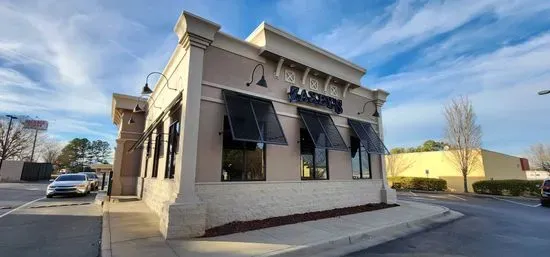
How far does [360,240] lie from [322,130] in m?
4.57

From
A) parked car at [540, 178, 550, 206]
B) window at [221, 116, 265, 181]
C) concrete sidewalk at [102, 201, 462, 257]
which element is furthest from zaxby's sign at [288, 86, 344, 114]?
parked car at [540, 178, 550, 206]

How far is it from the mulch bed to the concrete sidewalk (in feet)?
1.16

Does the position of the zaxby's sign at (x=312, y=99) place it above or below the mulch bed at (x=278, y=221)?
above

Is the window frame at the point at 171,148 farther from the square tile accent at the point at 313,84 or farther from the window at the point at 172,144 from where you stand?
the square tile accent at the point at 313,84

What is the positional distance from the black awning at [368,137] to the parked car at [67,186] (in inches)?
655

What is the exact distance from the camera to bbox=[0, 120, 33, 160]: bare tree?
37763 millimetres

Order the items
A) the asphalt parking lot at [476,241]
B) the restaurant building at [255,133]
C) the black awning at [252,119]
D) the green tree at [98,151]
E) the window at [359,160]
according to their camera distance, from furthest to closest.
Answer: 1. the green tree at [98,151]
2. the window at [359,160]
3. the black awning at [252,119]
4. the restaurant building at [255,133]
5. the asphalt parking lot at [476,241]

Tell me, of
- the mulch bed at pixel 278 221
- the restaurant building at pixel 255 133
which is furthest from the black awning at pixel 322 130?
the mulch bed at pixel 278 221

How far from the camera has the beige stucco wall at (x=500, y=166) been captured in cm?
2774

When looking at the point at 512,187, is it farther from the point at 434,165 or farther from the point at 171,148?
the point at 171,148

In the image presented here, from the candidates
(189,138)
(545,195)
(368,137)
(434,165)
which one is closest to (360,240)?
(189,138)

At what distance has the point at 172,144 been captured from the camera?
31.3 feet

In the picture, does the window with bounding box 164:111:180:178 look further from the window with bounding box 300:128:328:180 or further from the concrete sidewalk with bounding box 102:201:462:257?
the window with bounding box 300:128:328:180

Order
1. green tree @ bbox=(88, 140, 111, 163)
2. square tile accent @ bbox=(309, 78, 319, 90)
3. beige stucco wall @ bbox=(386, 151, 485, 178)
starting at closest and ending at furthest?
square tile accent @ bbox=(309, 78, 319, 90) → beige stucco wall @ bbox=(386, 151, 485, 178) → green tree @ bbox=(88, 140, 111, 163)
